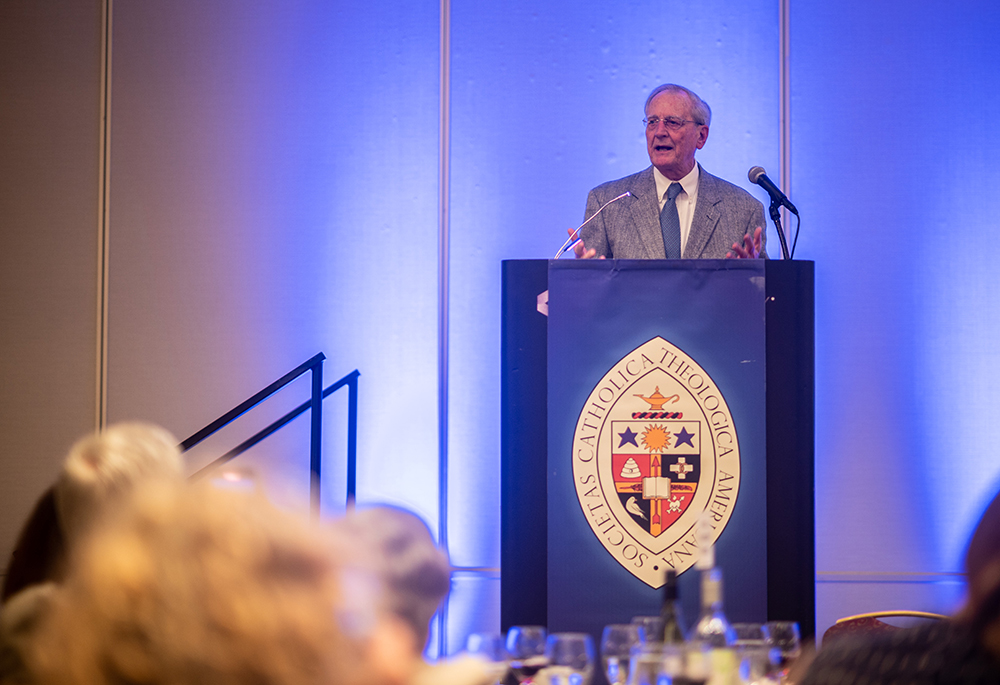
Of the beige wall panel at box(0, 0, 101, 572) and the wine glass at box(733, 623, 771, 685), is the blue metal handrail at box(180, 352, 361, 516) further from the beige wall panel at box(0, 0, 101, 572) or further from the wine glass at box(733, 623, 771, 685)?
the wine glass at box(733, 623, 771, 685)

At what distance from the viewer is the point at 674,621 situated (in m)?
2.00

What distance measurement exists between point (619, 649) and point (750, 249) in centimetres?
149

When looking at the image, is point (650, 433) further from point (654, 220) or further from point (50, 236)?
point (50, 236)

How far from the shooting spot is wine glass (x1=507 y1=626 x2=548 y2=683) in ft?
6.05

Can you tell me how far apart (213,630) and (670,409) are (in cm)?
204

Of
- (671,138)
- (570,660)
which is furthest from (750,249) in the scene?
(570,660)

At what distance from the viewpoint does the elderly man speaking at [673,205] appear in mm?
3361

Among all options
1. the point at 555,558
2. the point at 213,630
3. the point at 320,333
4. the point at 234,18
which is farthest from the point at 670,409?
the point at 234,18

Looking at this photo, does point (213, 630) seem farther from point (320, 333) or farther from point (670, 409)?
point (320, 333)

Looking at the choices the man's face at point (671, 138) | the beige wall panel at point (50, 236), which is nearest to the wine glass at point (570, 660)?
the man's face at point (671, 138)

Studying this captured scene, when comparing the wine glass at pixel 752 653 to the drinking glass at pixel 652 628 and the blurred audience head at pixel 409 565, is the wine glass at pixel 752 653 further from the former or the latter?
the blurred audience head at pixel 409 565

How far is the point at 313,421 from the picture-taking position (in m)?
3.71

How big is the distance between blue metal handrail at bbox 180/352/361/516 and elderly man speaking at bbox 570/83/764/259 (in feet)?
3.98

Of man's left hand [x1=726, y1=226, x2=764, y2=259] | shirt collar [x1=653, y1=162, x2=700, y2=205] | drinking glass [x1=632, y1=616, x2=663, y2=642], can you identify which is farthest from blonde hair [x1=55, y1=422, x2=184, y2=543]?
shirt collar [x1=653, y1=162, x2=700, y2=205]
